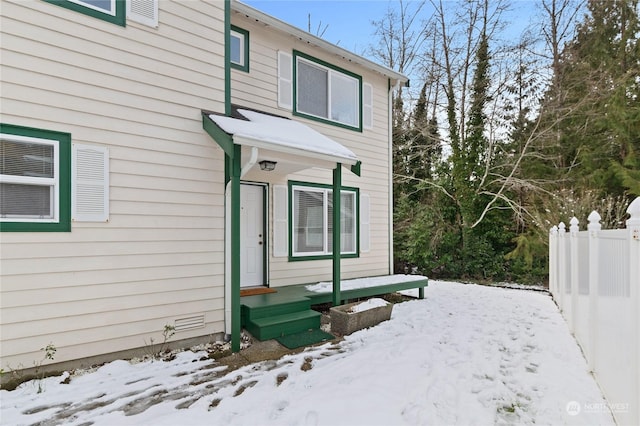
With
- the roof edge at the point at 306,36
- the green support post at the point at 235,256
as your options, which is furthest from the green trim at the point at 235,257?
the roof edge at the point at 306,36

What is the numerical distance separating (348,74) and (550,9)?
945cm

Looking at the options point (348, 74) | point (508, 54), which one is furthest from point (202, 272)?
point (508, 54)

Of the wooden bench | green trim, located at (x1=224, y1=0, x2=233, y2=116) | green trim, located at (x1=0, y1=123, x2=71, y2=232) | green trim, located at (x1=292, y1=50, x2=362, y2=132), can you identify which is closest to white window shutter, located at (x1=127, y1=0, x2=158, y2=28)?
green trim, located at (x1=224, y1=0, x2=233, y2=116)

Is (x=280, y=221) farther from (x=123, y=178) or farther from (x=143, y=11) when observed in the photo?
(x=143, y=11)

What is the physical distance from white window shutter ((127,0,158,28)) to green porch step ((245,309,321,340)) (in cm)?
395

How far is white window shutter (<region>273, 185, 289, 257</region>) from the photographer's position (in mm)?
6059

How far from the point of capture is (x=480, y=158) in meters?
11.0

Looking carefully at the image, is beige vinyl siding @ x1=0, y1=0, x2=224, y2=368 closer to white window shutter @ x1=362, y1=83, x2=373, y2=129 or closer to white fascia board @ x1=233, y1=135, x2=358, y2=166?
white fascia board @ x1=233, y1=135, x2=358, y2=166

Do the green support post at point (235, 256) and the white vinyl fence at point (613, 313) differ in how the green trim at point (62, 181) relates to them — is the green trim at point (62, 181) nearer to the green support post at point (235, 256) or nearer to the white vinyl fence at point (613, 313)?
the green support post at point (235, 256)

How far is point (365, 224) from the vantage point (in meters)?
7.50

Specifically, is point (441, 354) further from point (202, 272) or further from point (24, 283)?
point (24, 283)

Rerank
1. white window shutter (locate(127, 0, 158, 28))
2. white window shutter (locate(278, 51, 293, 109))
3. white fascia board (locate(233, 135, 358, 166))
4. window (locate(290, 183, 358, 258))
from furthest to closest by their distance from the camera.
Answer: window (locate(290, 183, 358, 258)), white window shutter (locate(278, 51, 293, 109)), white fascia board (locate(233, 135, 358, 166)), white window shutter (locate(127, 0, 158, 28))

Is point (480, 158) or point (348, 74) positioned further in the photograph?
point (480, 158)

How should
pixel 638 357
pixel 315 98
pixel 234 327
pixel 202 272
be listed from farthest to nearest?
pixel 315 98 → pixel 202 272 → pixel 234 327 → pixel 638 357
